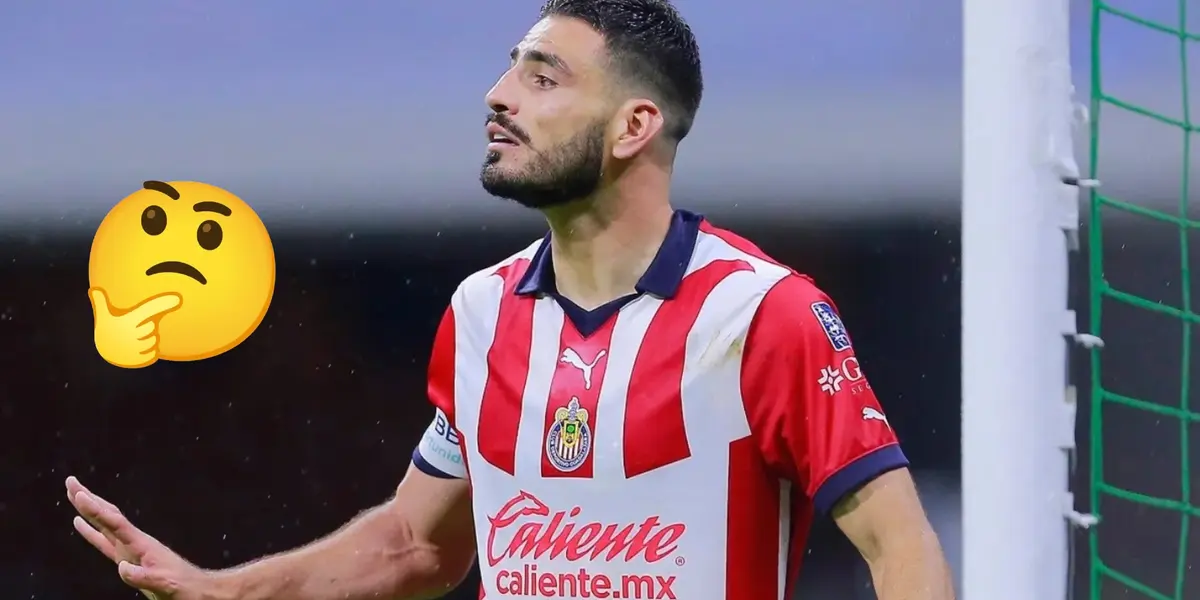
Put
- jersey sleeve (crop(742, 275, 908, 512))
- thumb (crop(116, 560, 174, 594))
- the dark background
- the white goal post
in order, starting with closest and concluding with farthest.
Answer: the white goal post, jersey sleeve (crop(742, 275, 908, 512)), thumb (crop(116, 560, 174, 594)), the dark background

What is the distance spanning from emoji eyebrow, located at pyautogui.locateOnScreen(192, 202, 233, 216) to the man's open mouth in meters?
0.09

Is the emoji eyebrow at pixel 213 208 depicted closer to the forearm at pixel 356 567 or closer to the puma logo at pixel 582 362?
the forearm at pixel 356 567

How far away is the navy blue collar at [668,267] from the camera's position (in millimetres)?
1056

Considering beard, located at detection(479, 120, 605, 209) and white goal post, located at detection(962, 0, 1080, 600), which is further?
beard, located at detection(479, 120, 605, 209)

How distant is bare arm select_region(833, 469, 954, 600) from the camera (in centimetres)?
93

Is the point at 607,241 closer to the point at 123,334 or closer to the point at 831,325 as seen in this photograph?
the point at 831,325

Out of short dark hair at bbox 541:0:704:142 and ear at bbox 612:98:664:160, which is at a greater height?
short dark hair at bbox 541:0:704:142

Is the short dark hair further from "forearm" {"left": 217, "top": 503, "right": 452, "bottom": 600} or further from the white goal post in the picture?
"forearm" {"left": 217, "top": 503, "right": 452, "bottom": 600}

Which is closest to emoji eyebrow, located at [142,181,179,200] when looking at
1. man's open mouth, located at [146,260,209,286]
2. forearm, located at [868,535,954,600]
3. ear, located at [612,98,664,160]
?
man's open mouth, located at [146,260,209,286]

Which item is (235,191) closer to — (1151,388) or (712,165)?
(712,165)

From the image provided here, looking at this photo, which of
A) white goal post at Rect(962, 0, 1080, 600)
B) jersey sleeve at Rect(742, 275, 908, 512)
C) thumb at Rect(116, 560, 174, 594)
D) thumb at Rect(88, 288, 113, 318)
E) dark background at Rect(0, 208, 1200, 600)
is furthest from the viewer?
thumb at Rect(88, 288, 113, 318)

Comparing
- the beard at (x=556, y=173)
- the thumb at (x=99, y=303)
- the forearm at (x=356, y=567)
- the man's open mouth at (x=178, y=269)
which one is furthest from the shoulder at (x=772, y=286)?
the thumb at (x=99, y=303)

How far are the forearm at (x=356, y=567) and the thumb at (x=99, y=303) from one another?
793 millimetres

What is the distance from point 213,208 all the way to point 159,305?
0.52 ft
